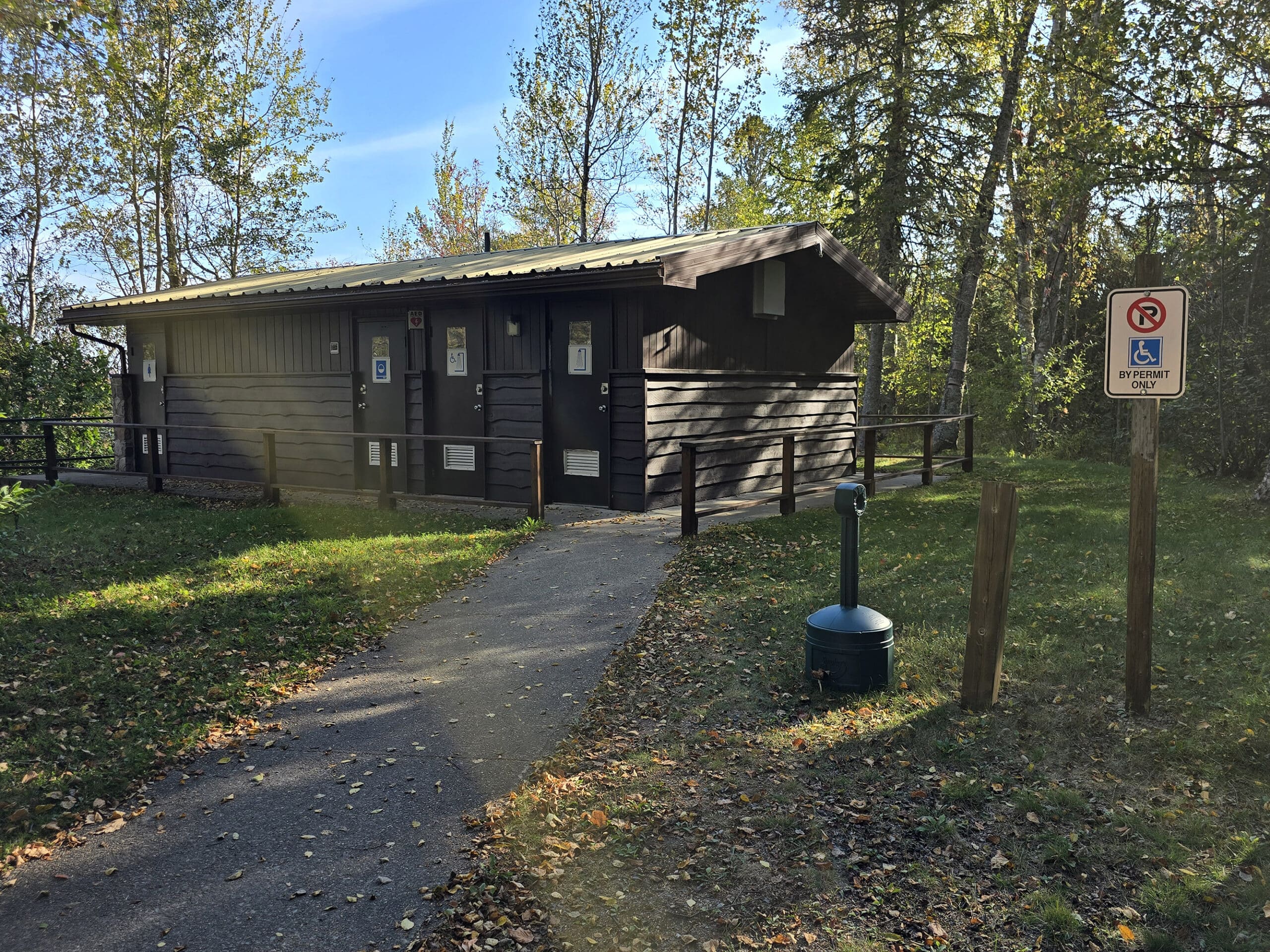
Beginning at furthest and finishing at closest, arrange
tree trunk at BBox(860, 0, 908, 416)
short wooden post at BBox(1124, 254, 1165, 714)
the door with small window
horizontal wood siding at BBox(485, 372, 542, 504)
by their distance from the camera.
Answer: tree trunk at BBox(860, 0, 908, 416), the door with small window, horizontal wood siding at BBox(485, 372, 542, 504), short wooden post at BBox(1124, 254, 1165, 714)

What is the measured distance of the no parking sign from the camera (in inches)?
181

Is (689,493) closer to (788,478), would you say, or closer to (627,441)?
(788,478)

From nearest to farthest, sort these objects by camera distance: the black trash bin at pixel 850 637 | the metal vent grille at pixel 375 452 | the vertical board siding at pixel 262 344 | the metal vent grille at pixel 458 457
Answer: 1. the black trash bin at pixel 850 637
2. the metal vent grille at pixel 458 457
3. the metal vent grille at pixel 375 452
4. the vertical board siding at pixel 262 344

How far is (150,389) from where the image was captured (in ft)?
54.4

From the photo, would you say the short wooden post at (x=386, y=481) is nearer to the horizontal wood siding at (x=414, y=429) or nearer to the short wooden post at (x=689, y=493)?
the horizontal wood siding at (x=414, y=429)

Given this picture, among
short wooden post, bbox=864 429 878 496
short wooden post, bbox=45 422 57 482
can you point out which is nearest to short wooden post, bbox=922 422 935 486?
short wooden post, bbox=864 429 878 496

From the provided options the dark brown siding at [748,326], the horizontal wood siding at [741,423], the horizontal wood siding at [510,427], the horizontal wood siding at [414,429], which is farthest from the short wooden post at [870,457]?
the horizontal wood siding at [414,429]

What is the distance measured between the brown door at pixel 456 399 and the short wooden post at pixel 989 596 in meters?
8.17

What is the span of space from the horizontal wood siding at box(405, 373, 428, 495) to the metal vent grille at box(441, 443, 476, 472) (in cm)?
38

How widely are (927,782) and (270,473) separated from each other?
33.4 feet

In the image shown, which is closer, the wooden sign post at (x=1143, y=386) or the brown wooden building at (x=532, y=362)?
the wooden sign post at (x=1143, y=386)

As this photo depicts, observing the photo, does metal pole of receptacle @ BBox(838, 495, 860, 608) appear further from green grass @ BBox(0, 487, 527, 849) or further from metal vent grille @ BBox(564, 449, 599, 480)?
metal vent grille @ BBox(564, 449, 599, 480)

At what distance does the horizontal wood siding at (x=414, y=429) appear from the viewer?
12.6 metres

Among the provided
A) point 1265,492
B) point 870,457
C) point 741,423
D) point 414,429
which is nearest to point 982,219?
point 1265,492
